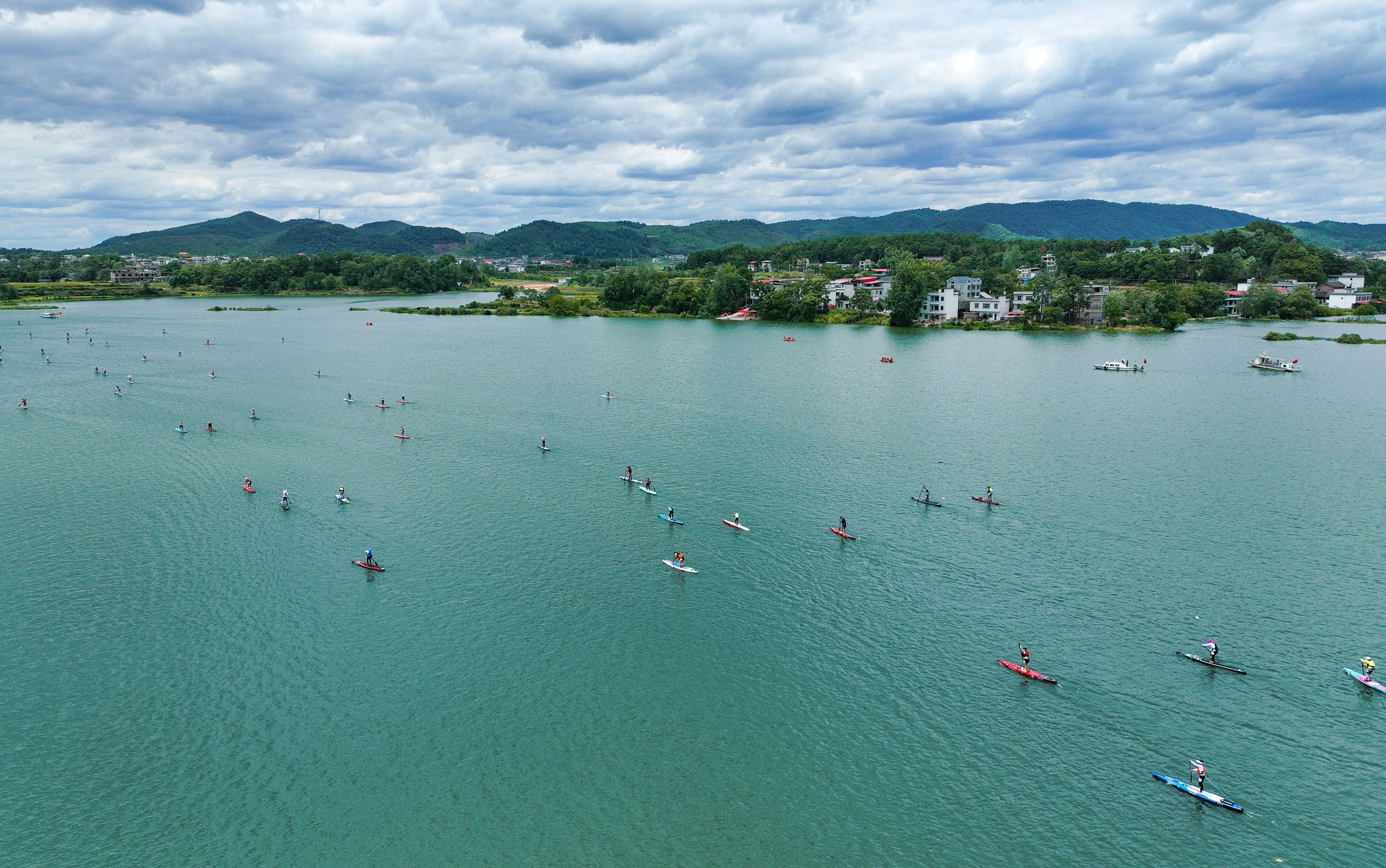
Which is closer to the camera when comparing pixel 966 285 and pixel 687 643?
pixel 687 643

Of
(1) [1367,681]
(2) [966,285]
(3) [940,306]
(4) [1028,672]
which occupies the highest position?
(2) [966,285]

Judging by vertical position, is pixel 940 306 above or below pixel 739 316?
above

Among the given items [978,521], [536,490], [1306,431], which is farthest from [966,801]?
[1306,431]

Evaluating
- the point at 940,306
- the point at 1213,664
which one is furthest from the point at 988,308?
the point at 1213,664

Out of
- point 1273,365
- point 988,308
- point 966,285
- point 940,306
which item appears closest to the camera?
point 1273,365

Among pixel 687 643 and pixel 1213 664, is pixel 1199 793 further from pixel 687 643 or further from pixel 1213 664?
pixel 687 643

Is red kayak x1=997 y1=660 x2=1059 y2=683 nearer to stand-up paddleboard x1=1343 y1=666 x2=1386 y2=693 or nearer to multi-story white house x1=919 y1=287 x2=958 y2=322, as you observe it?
stand-up paddleboard x1=1343 y1=666 x2=1386 y2=693
